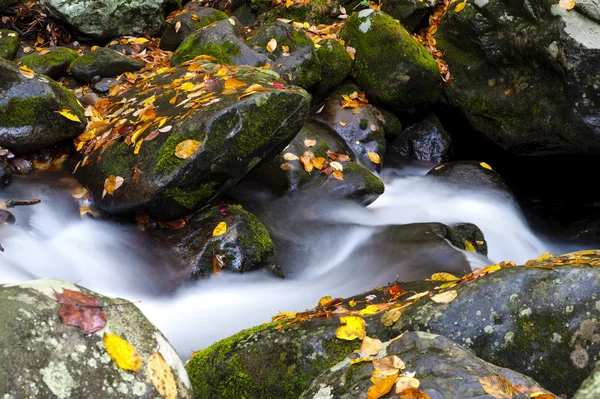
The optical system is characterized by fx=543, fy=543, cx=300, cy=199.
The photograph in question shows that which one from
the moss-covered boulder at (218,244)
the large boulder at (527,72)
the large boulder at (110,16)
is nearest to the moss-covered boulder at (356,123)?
the large boulder at (527,72)

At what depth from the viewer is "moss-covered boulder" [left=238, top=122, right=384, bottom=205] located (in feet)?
20.7

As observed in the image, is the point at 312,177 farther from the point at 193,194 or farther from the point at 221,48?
the point at 221,48

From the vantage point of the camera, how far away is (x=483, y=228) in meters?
6.99

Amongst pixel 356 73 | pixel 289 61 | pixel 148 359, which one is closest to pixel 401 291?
pixel 148 359

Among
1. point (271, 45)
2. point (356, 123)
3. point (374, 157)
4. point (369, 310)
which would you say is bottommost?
point (374, 157)

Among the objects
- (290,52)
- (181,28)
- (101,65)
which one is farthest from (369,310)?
(181,28)

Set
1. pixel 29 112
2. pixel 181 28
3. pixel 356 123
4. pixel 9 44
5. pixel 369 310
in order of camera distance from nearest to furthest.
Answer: pixel 369 310, pixel 29 112, pixel 356 123, pixel 9 44, pixel 181 28

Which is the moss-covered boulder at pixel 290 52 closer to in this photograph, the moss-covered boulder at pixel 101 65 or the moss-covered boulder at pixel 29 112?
the moss-covered boulder at pixel 101 65

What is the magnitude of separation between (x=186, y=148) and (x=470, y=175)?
14.5 ft

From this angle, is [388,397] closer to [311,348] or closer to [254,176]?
[311,348]

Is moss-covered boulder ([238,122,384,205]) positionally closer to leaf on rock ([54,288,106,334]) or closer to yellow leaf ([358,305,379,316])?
yellow leaf ([358,305,379,316])

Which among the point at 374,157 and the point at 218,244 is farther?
the point at 374,157

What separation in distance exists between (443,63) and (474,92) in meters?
0.75

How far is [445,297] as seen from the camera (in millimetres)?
2871
